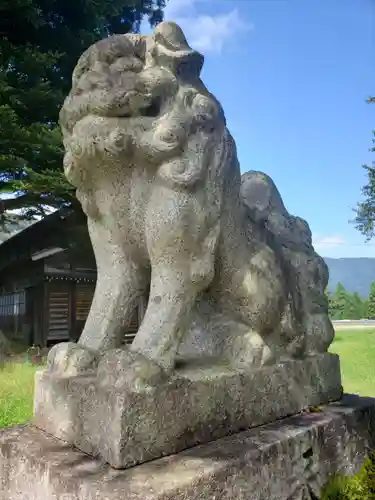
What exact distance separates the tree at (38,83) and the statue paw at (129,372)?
648 centimetres

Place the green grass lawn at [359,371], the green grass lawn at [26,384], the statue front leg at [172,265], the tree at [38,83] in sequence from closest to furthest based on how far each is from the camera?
the statue front leg at [172,265], the green grass lawn at [26,384], the green grass lawn at [359,371], the tree at [38,83]

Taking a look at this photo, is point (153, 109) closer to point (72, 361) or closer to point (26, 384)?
point (72, 361)

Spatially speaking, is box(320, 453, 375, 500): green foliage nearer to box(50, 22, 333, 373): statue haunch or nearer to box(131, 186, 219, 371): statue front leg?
box(50, 22, 333, 373): statue haunch

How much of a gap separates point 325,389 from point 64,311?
367 inches

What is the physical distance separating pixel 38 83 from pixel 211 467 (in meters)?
7.91

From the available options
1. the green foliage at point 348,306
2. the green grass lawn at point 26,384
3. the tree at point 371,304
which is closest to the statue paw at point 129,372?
the green grass lawn at point 26,384

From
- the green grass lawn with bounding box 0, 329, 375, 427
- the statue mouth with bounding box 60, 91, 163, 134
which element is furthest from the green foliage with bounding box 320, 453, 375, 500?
the green grass lawn with bounding box 0, 329, 375, 427

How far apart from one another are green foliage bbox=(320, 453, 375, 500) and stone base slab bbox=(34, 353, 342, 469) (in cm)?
28

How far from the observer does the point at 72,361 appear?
5.00 feet

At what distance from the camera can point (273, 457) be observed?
1.47 m

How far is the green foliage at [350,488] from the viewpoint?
5.55ft

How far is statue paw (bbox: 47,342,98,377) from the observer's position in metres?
1.52

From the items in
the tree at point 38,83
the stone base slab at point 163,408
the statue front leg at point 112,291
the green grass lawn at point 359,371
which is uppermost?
the tree at point 38,83

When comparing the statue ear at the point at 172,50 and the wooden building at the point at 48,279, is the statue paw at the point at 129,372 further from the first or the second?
the wooden building at the point at 48,279
